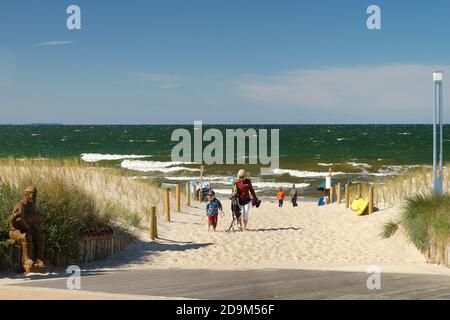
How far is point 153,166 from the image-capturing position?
60.2 metres

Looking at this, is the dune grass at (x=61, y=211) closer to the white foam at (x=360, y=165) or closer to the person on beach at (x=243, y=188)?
the person on beach at (x=243, y=188)

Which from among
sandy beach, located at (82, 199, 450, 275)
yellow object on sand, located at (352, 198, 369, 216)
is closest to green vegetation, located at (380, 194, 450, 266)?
sandy beach, located at (82, 199, 450, 275)

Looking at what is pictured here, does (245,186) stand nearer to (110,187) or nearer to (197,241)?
(197,241)

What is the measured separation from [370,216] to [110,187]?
8.86 meters

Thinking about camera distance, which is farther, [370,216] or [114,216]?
[370,216]

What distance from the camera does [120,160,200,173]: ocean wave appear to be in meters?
55.6

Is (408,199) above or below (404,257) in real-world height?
above

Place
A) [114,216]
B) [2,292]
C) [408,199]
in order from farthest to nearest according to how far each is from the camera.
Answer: [114,216] → [408,199] → [2,292]

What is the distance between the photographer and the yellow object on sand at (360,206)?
823 inches

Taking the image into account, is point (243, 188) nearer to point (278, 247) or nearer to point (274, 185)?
point (278, 247)

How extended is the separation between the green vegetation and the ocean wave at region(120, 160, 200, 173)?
40353mm

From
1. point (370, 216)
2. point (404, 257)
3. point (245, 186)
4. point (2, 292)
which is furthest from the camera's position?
point (370, 216)

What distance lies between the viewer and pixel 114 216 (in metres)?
15.6
